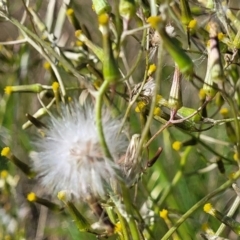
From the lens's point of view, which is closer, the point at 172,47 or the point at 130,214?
the point at 172,47

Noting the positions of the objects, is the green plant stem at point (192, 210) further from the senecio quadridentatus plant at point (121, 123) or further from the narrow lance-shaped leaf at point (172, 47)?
the narrow lance-shaped leaf at point (172, 47)

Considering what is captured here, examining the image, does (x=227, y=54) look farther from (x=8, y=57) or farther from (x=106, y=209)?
(x=8, y=57)

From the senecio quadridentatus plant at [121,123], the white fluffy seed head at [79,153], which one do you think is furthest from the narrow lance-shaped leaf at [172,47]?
the white fluffy seed head at [79,153]

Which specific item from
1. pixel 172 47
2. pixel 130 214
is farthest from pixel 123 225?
pixel 172 47

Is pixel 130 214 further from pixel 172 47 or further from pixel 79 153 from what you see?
pixel 172 47

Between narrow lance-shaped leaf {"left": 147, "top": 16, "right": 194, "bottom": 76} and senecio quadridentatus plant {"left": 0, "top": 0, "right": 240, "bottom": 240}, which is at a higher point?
narrow lance-shaped leaf {"left": 147, "top": 16, "right": 194, "bottom": 76}

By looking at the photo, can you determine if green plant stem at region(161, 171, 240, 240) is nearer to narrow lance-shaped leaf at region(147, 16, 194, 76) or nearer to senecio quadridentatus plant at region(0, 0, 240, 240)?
senecio quadridentatus plant at region(0, 0, 240, 240)

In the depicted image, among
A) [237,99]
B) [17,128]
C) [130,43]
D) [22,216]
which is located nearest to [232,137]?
→ [237,99]

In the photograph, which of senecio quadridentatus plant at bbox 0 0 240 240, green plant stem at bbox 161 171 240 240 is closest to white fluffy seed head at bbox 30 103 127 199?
senecio quadridentatus plant at bbox 0 0 240 240

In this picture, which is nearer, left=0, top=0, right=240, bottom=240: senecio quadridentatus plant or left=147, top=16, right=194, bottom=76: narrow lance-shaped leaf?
left=147, top=16, right=194, bottom=76: narrow lance-shaped leaf

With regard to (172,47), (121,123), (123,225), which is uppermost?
(172,47)
